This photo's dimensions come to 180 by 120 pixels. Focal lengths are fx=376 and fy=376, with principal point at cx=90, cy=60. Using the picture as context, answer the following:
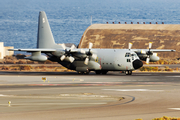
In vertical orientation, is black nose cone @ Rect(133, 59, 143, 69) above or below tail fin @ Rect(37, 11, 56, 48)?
below

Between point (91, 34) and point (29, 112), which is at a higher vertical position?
point (91, 34)

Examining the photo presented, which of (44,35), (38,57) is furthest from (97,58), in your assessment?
(44,35)

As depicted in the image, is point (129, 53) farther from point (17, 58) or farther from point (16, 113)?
point (17, 58)

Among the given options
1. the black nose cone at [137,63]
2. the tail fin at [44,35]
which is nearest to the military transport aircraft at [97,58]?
the black nose cone at [137,63]

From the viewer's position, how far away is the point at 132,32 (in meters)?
109

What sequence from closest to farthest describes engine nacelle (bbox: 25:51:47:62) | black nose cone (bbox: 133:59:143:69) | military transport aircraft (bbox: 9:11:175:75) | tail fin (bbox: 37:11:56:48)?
black nose cone (bbox: 133:59:143:69), military transport aircraft (bbox: 9:11:175:75), engine nacelle (bbox: 25:51:47:62), tail fin (bbox: 37:11:56:48)

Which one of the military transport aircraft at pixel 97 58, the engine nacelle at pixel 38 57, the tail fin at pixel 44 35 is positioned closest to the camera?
the military transport aircraft at pixel 97 58

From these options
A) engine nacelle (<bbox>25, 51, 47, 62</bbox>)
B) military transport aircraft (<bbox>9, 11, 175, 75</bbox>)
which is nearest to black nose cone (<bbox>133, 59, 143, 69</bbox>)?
military transport aircraft (<bbox>9, 11, 175, 75</bbox>)

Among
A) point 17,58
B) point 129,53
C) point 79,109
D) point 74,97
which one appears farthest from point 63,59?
point 17,58

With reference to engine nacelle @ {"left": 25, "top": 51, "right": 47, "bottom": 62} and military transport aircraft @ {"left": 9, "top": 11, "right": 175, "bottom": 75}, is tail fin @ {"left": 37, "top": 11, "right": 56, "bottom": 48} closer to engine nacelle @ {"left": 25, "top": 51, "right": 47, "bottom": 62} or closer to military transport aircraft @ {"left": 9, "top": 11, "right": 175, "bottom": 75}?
military transport aircraft @ {"left": 9, "top": 11, "right": 175, "bottom": 75}

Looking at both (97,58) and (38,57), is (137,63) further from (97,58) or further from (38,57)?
(38,57)

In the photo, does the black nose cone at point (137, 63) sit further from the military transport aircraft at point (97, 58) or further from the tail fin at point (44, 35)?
the tail fin at point (44, 35)

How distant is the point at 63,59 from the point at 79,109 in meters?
33.7

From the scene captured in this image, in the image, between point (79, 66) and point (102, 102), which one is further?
point (79, 66)
